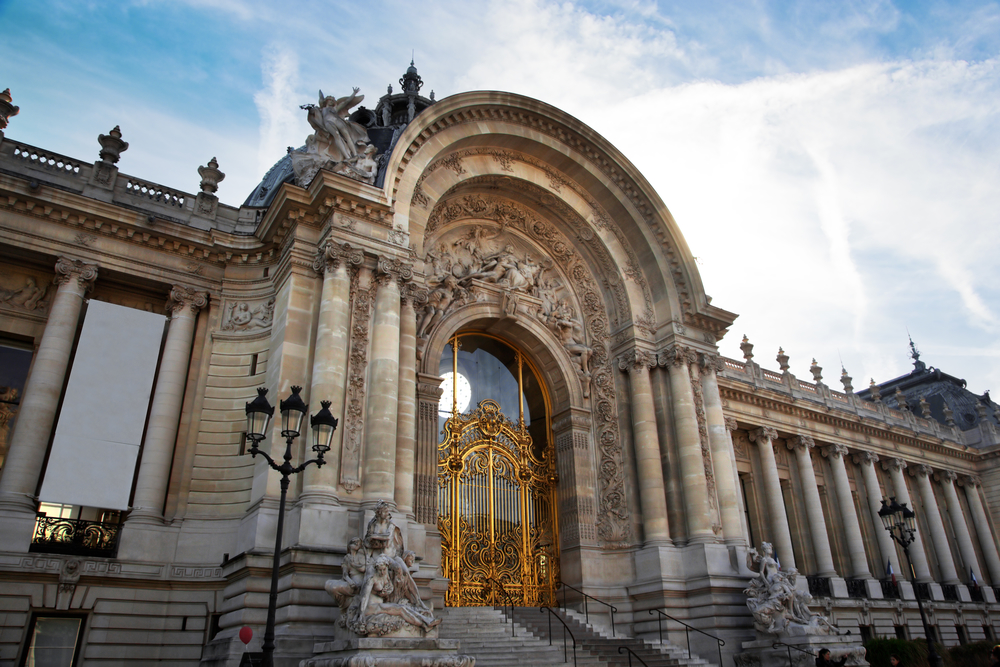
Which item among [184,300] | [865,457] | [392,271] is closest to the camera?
[392,271]

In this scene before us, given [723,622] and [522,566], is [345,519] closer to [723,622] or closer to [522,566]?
[522,566]

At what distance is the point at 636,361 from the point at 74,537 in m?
13.3

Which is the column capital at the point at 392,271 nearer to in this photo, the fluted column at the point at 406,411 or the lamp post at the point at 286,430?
the fluted column at the point at 406,411

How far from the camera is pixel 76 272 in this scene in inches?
585

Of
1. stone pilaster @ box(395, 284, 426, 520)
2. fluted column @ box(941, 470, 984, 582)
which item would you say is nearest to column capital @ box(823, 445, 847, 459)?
fluted column @ box(941, 470, 984, 582)

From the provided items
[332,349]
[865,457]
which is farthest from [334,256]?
[865,457]

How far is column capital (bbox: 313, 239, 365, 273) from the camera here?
14.2 m

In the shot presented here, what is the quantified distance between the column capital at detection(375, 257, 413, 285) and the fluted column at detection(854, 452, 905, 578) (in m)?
23.4

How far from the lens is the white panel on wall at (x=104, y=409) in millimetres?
13594

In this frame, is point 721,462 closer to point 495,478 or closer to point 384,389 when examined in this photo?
point 495,478

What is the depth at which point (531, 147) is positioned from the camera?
1938cm

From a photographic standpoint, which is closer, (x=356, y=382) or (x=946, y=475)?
(x=356, y=382)

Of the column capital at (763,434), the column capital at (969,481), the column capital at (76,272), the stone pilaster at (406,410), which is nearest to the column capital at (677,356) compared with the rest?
the stone pilaster at (406,410)

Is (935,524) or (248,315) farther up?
(248,315)
